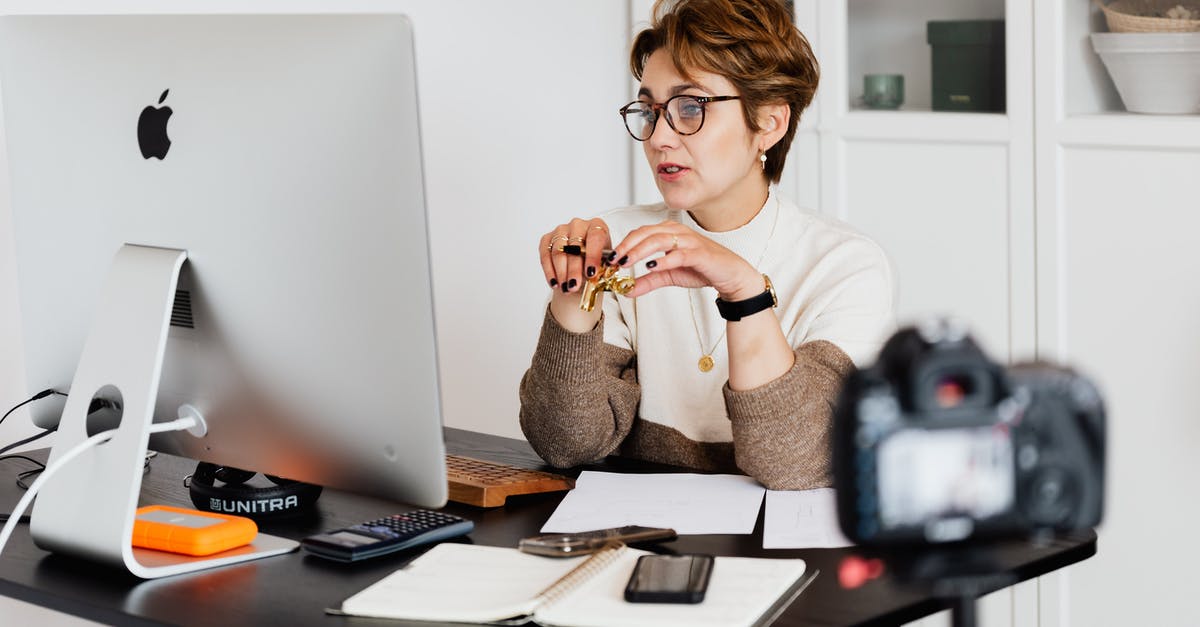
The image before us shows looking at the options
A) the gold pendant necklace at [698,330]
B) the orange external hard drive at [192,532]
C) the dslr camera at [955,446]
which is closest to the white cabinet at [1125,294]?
the gold pendant necklace at [698,330]

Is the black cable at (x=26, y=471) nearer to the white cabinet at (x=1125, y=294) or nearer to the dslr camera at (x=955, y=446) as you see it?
the dslr camera at (x=955, y=446)

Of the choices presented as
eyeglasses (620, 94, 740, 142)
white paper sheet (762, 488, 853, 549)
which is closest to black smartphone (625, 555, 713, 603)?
white paper sheet (762, 488, 853, 549)

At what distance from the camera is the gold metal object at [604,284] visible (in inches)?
63.3

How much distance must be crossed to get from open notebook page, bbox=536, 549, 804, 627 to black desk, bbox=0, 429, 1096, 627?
0.09ft

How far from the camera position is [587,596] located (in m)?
1.19

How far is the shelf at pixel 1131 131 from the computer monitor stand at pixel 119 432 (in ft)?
5.58

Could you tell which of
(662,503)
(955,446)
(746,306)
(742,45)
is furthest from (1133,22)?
(955,446)

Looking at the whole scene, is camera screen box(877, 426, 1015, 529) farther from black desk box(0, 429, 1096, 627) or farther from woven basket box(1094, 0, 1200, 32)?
woven basket box(1094, 0, 1200, 32)

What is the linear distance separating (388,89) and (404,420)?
11.0 inches

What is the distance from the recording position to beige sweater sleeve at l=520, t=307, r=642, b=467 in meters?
1.74

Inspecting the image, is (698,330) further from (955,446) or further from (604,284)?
(955,446)

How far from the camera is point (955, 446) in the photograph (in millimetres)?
561

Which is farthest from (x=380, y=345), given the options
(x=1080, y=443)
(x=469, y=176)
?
(x=469, y=176)

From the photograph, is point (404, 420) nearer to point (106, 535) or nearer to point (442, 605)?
point (442, 605)
